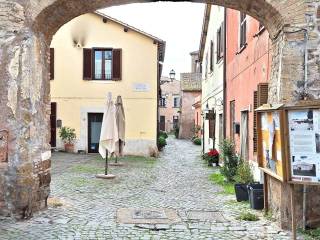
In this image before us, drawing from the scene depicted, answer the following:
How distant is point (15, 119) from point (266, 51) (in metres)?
4.94

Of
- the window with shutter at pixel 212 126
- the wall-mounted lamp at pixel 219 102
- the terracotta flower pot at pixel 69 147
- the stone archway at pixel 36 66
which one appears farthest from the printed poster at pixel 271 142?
the terracotta flower pot at pixel 69 147

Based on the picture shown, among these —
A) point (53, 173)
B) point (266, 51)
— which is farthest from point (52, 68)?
point (266, 51)

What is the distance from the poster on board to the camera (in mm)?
5543

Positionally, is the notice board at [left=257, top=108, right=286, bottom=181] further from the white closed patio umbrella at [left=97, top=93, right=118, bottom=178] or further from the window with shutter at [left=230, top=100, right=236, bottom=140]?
the window with shutter at [left=230, top=100, right=236, bottom=140]

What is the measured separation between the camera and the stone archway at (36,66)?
21.2 ft

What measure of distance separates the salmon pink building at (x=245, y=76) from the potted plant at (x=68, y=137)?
26.7 ft

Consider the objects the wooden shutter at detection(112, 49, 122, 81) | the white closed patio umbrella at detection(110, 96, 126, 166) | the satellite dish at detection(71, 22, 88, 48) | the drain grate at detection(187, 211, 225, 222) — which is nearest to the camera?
the drain grate at detection(187, 211, 225, 222)

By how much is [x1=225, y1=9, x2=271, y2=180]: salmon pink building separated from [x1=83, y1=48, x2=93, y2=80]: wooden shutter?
24.7 ft

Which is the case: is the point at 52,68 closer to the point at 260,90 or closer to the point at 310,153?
the point at 260,90

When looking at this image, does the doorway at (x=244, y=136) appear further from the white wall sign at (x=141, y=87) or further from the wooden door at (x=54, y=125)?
the wooden door at (x=54, y=125)

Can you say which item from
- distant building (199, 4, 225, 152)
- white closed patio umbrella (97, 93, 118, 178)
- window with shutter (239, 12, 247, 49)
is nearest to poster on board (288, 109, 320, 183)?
window with shutter (239, 12, 247, 49)

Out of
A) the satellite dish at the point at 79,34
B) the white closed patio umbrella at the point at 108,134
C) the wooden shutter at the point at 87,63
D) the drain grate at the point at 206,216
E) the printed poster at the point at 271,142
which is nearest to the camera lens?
the printed poster at the point at 271,142

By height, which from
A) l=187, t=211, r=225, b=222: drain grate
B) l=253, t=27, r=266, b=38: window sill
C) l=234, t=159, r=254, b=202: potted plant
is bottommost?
l=187, t=211, r=225, b=222: drain grate

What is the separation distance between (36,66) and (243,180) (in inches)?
195
